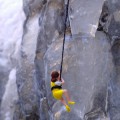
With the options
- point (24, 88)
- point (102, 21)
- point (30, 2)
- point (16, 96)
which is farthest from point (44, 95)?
point (30, 2)

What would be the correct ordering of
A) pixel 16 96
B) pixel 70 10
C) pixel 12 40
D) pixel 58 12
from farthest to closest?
pixel 12 40 → pixel 16 96 → pixel 58 12 → pixel 70 10

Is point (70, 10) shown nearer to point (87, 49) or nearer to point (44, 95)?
point (87, 49)

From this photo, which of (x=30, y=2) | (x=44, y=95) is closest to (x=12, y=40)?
(x=30, y=2)

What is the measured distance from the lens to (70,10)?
16.2 feet

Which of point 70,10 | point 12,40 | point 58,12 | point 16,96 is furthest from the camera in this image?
point 12,40

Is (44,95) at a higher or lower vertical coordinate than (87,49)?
lower

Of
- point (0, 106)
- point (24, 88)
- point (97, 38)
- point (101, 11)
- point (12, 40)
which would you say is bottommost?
point (0, 106)

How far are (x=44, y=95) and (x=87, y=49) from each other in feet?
3.40

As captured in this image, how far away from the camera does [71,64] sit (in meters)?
4.58

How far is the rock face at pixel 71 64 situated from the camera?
443 centimetres

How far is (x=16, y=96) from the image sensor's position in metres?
6.00

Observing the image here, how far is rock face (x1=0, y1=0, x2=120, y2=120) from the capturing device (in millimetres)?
4430

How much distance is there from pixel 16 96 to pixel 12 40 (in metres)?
1.15

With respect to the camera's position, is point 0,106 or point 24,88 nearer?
point 24,88
